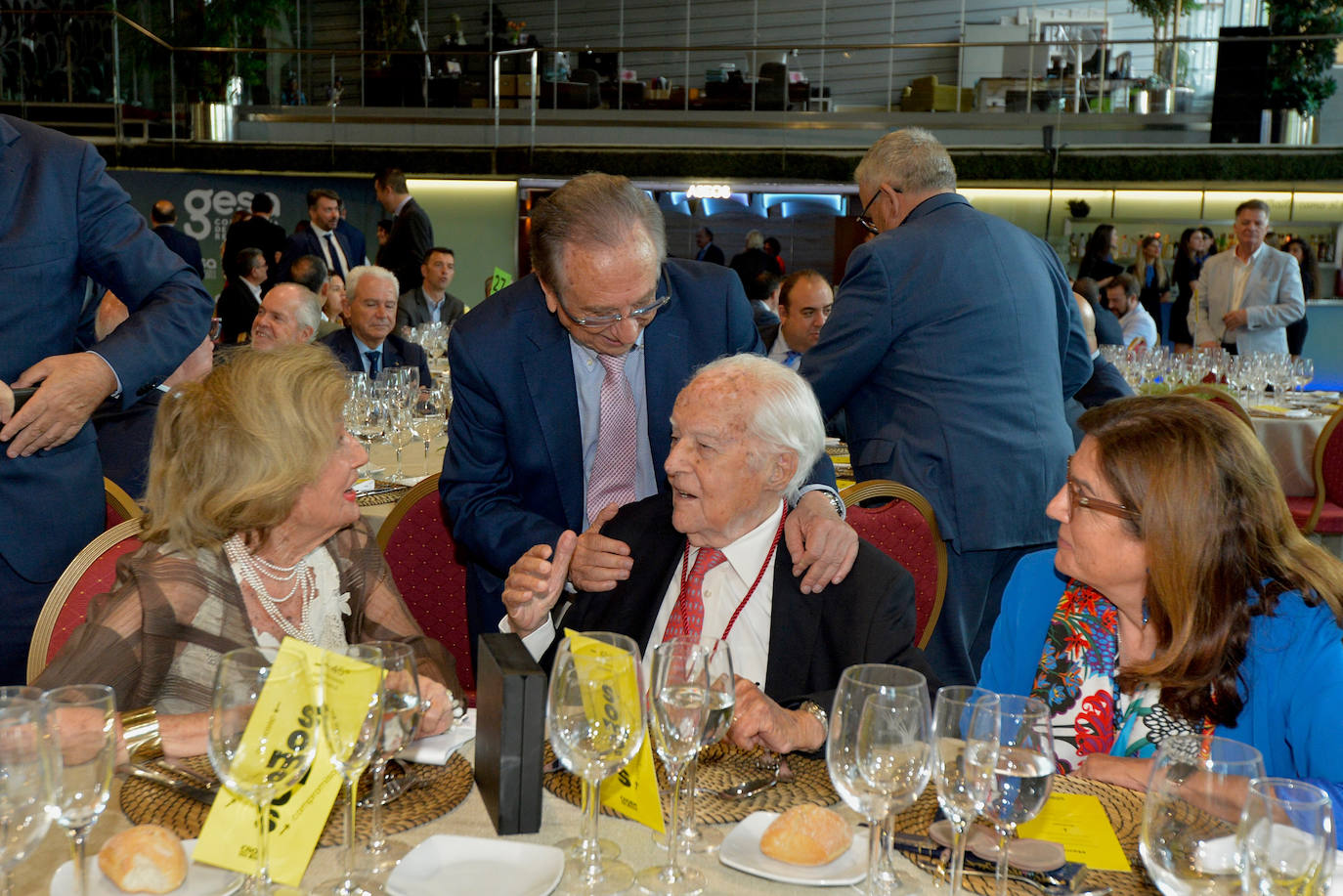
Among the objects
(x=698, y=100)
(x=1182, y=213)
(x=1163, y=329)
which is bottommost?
(x=1163, y=329)

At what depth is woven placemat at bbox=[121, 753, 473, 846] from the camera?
143 centimetres

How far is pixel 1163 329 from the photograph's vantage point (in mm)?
11820

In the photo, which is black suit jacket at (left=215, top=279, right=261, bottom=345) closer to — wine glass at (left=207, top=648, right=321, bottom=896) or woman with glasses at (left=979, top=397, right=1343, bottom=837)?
woman with glasses at (left=979, top=397, right=1343, bottom=837)

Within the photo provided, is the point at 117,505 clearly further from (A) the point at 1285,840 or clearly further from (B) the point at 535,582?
(A) the point at 1285,840

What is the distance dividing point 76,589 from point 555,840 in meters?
1.07

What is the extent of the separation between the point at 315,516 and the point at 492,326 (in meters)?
0.76

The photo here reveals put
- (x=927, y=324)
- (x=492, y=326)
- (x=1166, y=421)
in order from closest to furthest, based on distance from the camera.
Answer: (x=1166, y=421)
(x=492, y=326)
(x=927, y=324)

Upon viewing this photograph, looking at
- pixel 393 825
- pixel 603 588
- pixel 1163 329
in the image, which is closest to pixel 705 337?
pixel 603 588

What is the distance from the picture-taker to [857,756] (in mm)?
1263

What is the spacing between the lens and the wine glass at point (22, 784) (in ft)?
3.70

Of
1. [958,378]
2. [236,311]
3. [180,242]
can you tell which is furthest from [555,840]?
[180,242]

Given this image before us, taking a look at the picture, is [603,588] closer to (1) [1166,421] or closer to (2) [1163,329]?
(1) [1166,421]

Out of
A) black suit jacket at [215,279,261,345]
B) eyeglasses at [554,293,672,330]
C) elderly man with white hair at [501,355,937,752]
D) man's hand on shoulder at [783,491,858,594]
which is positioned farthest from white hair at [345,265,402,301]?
man's hand on shoulder at [783,491,858,594]

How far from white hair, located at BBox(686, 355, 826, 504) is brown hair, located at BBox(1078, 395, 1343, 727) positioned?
0.65 metres
